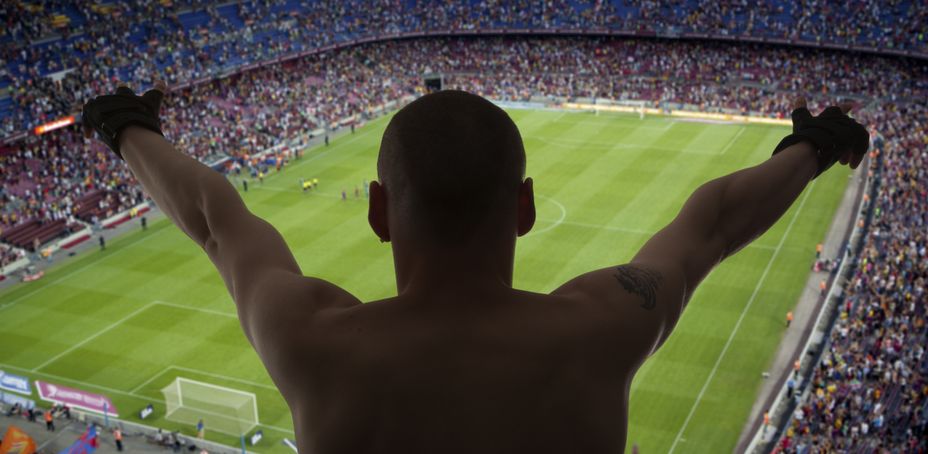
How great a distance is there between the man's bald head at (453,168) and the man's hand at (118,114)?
1.00 m

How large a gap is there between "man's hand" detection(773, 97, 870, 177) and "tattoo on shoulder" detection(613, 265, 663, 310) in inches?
37.4

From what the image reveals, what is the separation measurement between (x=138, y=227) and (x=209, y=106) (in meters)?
19.2

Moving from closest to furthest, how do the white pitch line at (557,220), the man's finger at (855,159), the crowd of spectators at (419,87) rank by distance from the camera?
1. the man's finger at (855,159)
2. the white pitch line at (557,220)
3. the crowd of spectators at (419,87)

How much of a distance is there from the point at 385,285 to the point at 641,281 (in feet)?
118

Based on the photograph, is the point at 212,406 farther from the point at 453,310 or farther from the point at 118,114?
the point at 453,310

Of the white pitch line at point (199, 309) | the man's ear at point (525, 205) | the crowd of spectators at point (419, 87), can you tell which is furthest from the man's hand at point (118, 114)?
the crowd of spectators at point (419, 87)

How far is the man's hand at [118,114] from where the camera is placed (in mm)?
2758

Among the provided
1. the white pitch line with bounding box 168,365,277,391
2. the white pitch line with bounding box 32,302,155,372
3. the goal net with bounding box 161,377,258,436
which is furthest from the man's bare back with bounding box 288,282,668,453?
the white pitch line with bounding box 32,302,155,372

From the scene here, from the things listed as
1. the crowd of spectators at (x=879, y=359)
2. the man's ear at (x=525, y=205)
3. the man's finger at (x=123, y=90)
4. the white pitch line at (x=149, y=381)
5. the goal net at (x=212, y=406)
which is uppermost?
the man's finger at (x=123, y=90)

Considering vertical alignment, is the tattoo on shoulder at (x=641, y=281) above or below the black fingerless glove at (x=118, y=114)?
below

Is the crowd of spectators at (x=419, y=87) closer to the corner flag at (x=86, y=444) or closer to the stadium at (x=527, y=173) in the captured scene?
the stadium at (x=527, y=173)

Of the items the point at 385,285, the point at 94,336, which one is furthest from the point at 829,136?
the point at 94,336

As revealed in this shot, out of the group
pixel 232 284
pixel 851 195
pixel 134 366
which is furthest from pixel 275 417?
pixel 851 195

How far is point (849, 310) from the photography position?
32188mm
